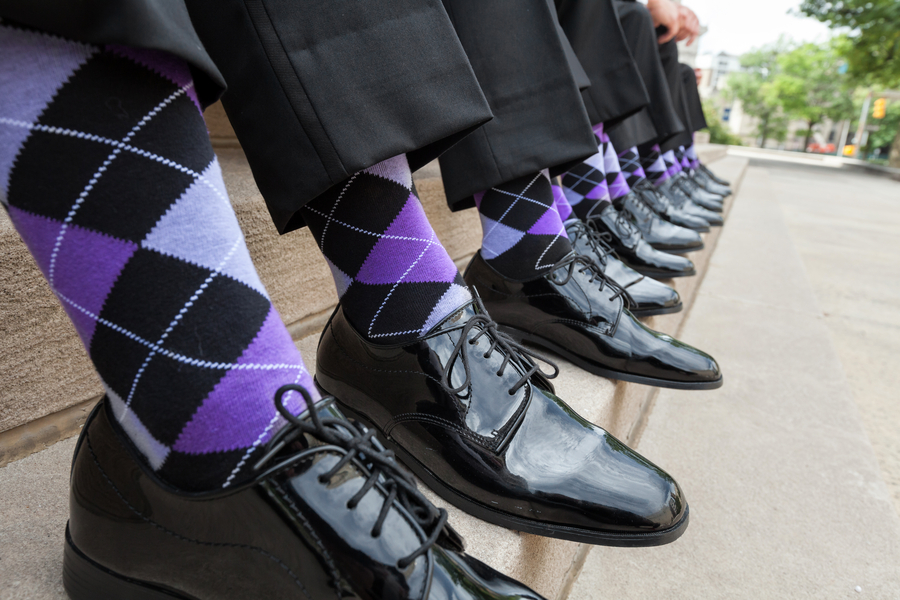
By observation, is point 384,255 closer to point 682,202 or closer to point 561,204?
point 561,204

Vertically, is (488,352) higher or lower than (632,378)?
higher

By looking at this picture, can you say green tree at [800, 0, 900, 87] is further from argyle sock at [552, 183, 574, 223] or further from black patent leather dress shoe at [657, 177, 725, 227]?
argyle sock at [552, 183, 574, 223]

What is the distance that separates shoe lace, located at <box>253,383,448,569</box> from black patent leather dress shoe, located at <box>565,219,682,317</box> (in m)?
0.72

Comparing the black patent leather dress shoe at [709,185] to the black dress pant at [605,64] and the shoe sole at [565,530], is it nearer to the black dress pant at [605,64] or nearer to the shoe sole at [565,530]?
the black dress pant at [605,64]

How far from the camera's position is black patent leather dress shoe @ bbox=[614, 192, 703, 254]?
1.58 metres

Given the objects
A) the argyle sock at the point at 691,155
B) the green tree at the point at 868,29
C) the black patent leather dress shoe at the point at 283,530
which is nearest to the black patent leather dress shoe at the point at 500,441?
the black patent leather dress shoe at the point at 283,530

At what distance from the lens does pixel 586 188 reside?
1.37 m

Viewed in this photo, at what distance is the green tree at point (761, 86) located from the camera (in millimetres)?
32844

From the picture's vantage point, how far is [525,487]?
53 cm

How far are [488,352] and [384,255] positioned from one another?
16cm

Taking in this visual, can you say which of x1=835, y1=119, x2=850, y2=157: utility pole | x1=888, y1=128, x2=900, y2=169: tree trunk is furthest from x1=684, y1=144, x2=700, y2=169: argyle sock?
x1=835, y1=119, x2=850, y2=157: utility pole

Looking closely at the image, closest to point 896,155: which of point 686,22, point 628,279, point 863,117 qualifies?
point 686,22

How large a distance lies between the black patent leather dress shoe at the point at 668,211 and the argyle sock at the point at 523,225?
1012 millimetres

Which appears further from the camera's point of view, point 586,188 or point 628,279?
point 586,188
